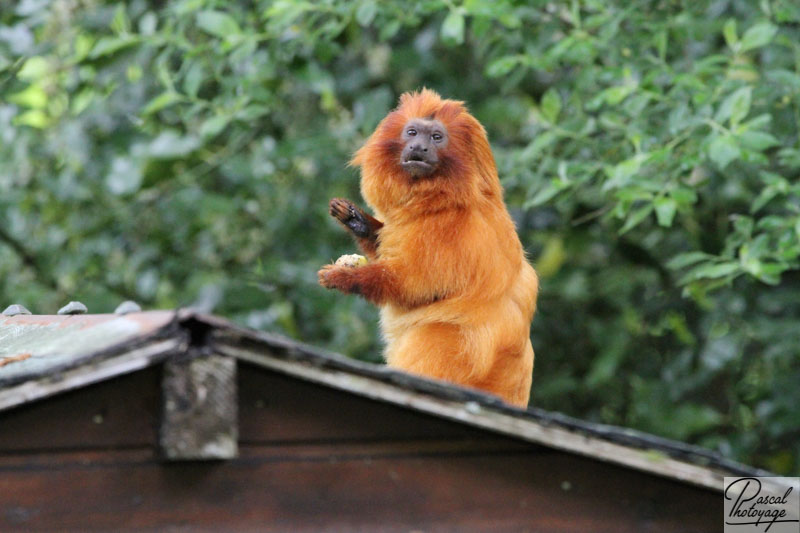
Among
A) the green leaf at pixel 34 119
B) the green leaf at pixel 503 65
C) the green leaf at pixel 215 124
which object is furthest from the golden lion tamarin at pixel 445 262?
the green leaf at pixel 34 119

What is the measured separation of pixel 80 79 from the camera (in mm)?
7633

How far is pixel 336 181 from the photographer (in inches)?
319

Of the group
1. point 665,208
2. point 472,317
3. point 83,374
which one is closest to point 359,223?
point 472,317

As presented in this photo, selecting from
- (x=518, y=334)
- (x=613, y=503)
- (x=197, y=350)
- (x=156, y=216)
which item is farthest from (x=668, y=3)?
(x=197, y=350)

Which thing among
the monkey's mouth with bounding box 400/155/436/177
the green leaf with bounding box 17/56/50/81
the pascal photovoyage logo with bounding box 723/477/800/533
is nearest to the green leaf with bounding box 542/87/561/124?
the monkey's mouth with bounding box 400/155/436/177

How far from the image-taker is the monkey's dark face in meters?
4.05

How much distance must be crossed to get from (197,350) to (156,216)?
5790 mm

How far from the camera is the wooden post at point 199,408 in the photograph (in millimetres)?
2268

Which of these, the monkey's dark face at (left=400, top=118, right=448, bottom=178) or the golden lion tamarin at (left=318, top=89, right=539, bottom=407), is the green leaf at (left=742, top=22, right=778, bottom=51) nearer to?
the golden lion tamarin at (left=318, top=89, right=539, bottom=407)

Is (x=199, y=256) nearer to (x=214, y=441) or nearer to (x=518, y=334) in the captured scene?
(x=518, y=334)

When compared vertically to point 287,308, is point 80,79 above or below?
above

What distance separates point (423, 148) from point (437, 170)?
0.09 meters

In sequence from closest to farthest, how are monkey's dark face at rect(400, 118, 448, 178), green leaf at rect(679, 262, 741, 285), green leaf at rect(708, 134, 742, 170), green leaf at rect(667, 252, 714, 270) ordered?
monkey's dark face at rect(400, 118, 448, 178) → green leaf at rect(708, 134, 742, 170) → green leaf at rect(679, 262, 741, 285) → green leaf at rect(667, 252, 714, 270)

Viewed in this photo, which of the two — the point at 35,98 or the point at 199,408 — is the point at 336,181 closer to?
the point at 35,98
